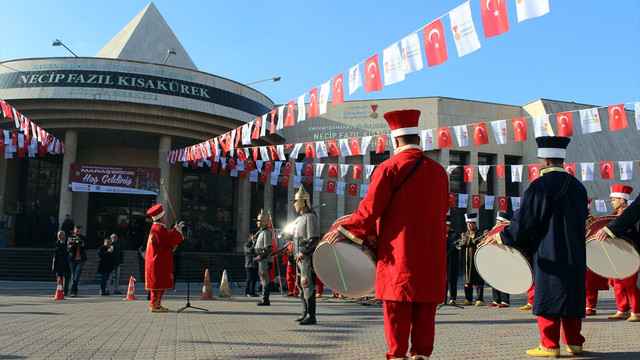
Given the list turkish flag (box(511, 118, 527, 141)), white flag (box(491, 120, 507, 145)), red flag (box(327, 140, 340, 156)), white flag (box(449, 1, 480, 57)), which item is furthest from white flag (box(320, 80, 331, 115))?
turkish flag (box(511, 118, 527, 141))

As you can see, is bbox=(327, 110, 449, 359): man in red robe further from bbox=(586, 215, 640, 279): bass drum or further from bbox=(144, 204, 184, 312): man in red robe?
bbox=(144, 204, 184, 312): man in red robe

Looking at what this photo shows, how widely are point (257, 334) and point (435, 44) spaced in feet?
18.9

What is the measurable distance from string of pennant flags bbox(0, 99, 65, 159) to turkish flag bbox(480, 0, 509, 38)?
566 inches

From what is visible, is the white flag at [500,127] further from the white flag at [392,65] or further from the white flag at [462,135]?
the white flag at [392,65]

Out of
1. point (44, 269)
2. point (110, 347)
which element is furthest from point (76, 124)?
point (110, 347)

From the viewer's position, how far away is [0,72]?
79.7ft

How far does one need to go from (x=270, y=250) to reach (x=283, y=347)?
16.3 ft

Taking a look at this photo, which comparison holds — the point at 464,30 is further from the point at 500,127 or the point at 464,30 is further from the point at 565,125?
the point at 500,127

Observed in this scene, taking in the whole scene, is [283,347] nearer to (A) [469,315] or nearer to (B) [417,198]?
(B) [417,198]

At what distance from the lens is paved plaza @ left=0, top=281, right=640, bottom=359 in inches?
184

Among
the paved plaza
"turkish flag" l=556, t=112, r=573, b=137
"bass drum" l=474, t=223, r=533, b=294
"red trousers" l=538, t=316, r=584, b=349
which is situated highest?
"turkish flag" l=556, t=112, r=573, b=137

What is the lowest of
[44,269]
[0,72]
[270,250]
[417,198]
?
[44,269]

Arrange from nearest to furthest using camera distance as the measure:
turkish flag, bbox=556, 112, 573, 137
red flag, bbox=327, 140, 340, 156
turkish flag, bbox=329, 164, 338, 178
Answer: turkish flag, bbox=556, 112, 573, 137 < red flag, bbox=327, 140, 340, 156 < turkish flag, bbox=329, 164, 338, 178

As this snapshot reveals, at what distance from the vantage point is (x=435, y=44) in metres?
8.67
